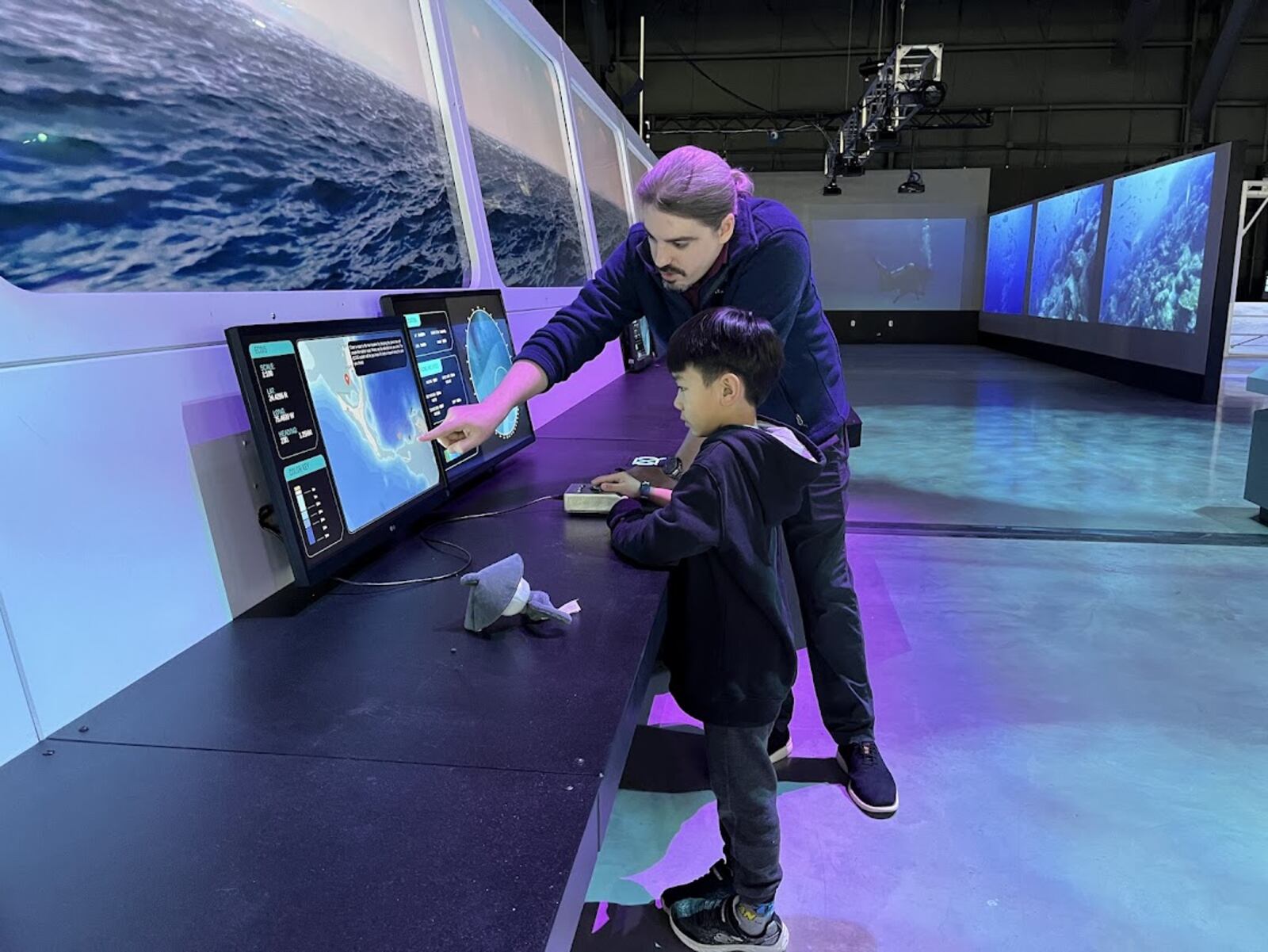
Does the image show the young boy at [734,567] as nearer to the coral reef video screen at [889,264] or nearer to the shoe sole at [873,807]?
the shoe sole at [873,807]

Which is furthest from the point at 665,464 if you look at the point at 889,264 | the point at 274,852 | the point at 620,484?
the point at 889,264

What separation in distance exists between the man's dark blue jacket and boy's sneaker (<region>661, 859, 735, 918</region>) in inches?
31.2

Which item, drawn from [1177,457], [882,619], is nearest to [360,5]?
[882,619]

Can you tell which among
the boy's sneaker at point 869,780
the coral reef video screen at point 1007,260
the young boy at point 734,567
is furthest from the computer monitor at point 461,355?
the coral reef video screen at point 1007,260

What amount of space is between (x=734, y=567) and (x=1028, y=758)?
1.18 m

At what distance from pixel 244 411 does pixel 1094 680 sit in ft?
7.37

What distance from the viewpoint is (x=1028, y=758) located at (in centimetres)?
189

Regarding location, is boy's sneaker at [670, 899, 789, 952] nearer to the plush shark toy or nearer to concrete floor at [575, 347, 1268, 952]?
concrete floor at [575, 347, 1268, 952]

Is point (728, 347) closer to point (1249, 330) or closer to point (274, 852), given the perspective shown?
point (274, 852)

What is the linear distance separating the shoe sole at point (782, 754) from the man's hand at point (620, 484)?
791 mm

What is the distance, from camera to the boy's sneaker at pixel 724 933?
1293 millimetres

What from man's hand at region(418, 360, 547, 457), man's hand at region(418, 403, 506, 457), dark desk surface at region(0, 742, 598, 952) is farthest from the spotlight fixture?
dark desk surface at region(0, 742, 598, 952)

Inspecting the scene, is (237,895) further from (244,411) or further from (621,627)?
(244,411)

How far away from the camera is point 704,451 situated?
117 centimetres
